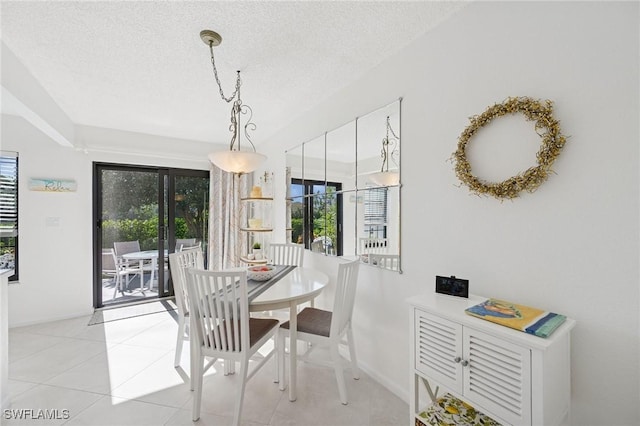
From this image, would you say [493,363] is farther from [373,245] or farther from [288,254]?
[288,254]

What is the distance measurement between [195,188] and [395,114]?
11.6 ft

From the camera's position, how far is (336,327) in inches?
76.4

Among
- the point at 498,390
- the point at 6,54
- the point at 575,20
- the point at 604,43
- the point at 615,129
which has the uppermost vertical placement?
the point at 6,54

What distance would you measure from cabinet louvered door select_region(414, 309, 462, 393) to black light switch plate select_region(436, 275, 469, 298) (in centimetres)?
23

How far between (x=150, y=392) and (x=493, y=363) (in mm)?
2308

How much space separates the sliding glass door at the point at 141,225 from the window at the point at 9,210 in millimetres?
735

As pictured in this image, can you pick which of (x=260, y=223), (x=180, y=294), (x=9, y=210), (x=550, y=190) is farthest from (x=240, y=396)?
(x=9, y=210)

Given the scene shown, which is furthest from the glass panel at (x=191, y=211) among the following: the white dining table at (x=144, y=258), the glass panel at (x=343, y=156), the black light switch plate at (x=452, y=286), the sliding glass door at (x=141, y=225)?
the black light switch plate at (x=452, y=286)

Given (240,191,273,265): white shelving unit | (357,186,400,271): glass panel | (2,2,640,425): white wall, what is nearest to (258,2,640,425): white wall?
(2,2,640,425): white wall

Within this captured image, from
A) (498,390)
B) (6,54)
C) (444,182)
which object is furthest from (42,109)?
(498,390)

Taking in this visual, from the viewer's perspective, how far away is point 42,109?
252 cm

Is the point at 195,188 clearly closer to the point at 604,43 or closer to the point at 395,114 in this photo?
the point at 395,114

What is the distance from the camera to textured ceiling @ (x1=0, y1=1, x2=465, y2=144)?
1.61m

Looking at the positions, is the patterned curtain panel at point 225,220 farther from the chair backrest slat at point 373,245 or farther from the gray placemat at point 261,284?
the chair backrest slat at point 373,245
